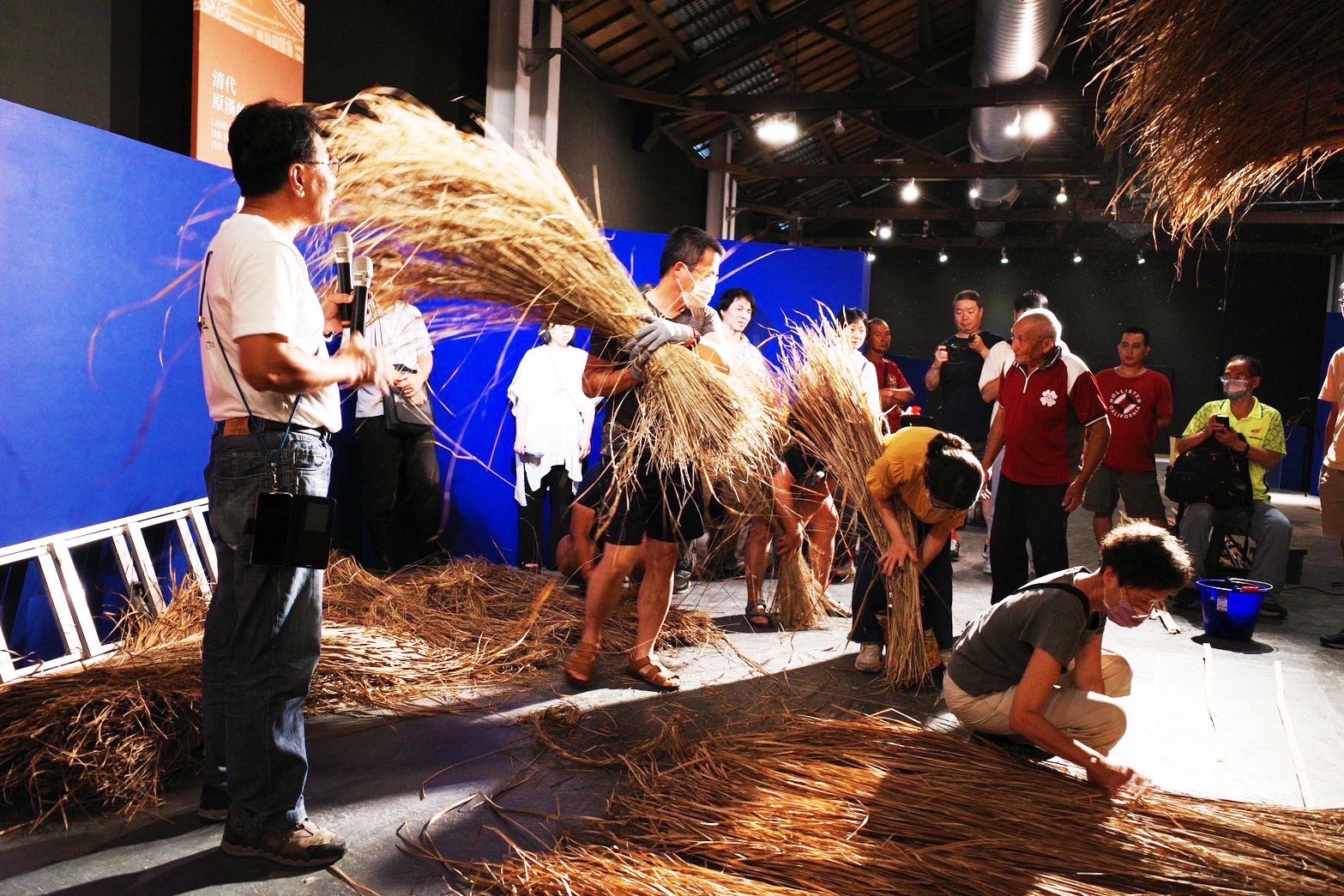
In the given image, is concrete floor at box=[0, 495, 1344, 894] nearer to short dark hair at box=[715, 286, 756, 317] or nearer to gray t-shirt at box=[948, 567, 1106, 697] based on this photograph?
gray t-shirt at box=[948, 567, 1106, 697]

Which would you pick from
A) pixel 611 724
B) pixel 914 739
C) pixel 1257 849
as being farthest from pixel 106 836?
pixel 1257 849

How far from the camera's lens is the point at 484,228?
6.93ft

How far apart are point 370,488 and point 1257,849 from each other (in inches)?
A: 142

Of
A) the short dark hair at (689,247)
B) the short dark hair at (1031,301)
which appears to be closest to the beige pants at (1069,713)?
the short dark hair at (689,247)

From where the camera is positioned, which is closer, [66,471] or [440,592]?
[66,471]

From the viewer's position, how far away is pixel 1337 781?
98.3 inches

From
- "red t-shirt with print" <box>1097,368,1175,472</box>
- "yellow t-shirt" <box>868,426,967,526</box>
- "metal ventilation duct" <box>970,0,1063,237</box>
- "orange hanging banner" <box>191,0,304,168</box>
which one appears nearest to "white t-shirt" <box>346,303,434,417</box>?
"orange hanging banner" <box>191,0,304,168</box>

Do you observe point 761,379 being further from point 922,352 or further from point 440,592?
point 922,352

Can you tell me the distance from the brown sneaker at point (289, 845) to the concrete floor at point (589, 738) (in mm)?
25

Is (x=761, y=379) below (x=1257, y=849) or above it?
above

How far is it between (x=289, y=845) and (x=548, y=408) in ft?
9.70

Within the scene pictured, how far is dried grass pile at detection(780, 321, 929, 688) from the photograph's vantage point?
10.3 feet

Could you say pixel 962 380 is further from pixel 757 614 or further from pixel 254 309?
pixel 254 309

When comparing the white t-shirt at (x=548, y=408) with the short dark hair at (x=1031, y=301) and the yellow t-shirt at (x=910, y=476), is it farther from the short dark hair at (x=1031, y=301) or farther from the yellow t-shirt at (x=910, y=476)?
the short dark hair at (x=1031, y=301)
